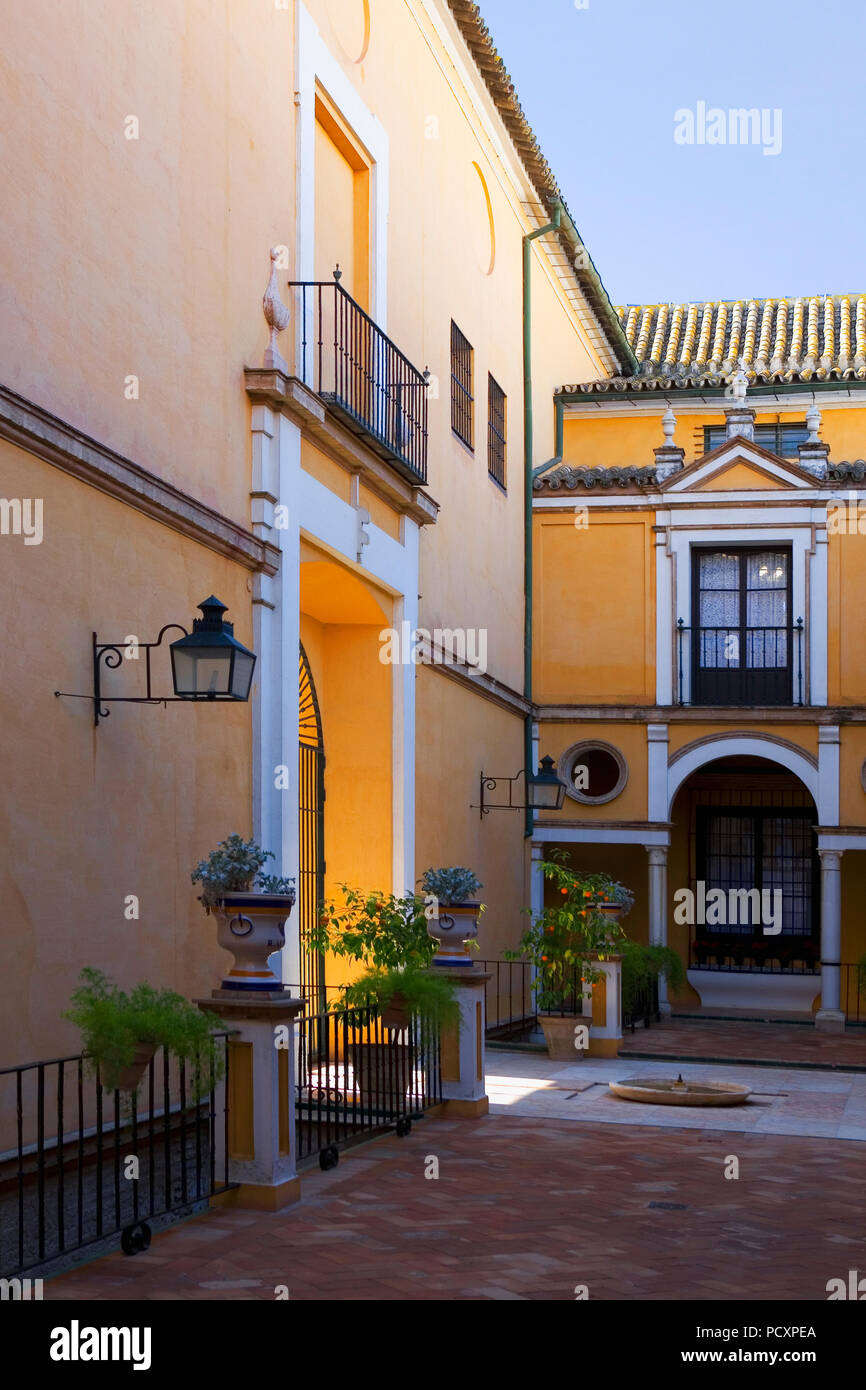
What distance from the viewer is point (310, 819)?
13.8 meters

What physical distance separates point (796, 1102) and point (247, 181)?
7784mm

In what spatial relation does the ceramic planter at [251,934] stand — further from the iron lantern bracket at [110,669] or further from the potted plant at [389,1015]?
the potted plant at [389,1015]

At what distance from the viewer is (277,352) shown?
11062 millimetres

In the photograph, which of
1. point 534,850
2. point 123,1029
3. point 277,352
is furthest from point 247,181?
point 534,850

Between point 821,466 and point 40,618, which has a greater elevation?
point 821,466

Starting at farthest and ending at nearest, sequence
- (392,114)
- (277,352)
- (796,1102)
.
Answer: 1. (392,114)
2. (796,1102)
3. (277,352)

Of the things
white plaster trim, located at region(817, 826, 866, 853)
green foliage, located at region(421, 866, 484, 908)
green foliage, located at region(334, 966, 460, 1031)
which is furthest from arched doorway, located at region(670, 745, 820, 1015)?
green foliage, located at region(334, 966, 460, 1031)

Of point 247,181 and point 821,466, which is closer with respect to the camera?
point 247,181

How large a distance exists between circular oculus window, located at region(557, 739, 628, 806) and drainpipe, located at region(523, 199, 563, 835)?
2.13 ft

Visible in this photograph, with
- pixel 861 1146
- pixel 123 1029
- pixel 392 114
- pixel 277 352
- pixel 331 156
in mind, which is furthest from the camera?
pixel 392 114

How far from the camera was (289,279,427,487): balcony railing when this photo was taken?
11930 millimetres

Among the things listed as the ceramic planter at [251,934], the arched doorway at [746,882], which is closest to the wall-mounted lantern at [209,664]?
the ceramic planter at [251,934]

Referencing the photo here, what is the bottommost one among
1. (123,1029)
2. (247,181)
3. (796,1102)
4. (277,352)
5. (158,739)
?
(796,1102)
